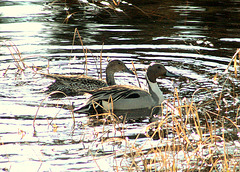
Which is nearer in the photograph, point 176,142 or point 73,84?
point 176,142

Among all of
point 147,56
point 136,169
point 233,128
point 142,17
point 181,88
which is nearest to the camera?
point 136,169

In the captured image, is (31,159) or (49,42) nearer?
(31,159)

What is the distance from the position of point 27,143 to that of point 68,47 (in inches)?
206

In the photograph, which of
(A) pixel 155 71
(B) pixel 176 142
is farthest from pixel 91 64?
(B) pixel 176 142

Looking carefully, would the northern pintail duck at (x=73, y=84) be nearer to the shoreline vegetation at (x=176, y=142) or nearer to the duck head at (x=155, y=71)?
the duck head at (x=155, y=71)

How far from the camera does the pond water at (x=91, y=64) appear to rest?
653cm

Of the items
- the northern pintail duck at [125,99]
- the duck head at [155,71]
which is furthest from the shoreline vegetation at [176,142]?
the duck head at [155,71]

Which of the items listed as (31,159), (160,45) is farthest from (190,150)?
(160,45)

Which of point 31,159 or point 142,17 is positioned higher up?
point 142,17

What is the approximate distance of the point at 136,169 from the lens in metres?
5.61

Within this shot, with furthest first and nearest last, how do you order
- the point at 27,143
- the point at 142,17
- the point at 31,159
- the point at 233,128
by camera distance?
the point at 142,17 < the point at 233,128 < the point at 27,143 < the point at 31,159

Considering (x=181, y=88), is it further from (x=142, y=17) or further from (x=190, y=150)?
(x=142, y=17)

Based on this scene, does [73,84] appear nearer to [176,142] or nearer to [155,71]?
[155,71]

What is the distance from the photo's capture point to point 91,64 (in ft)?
35.4
